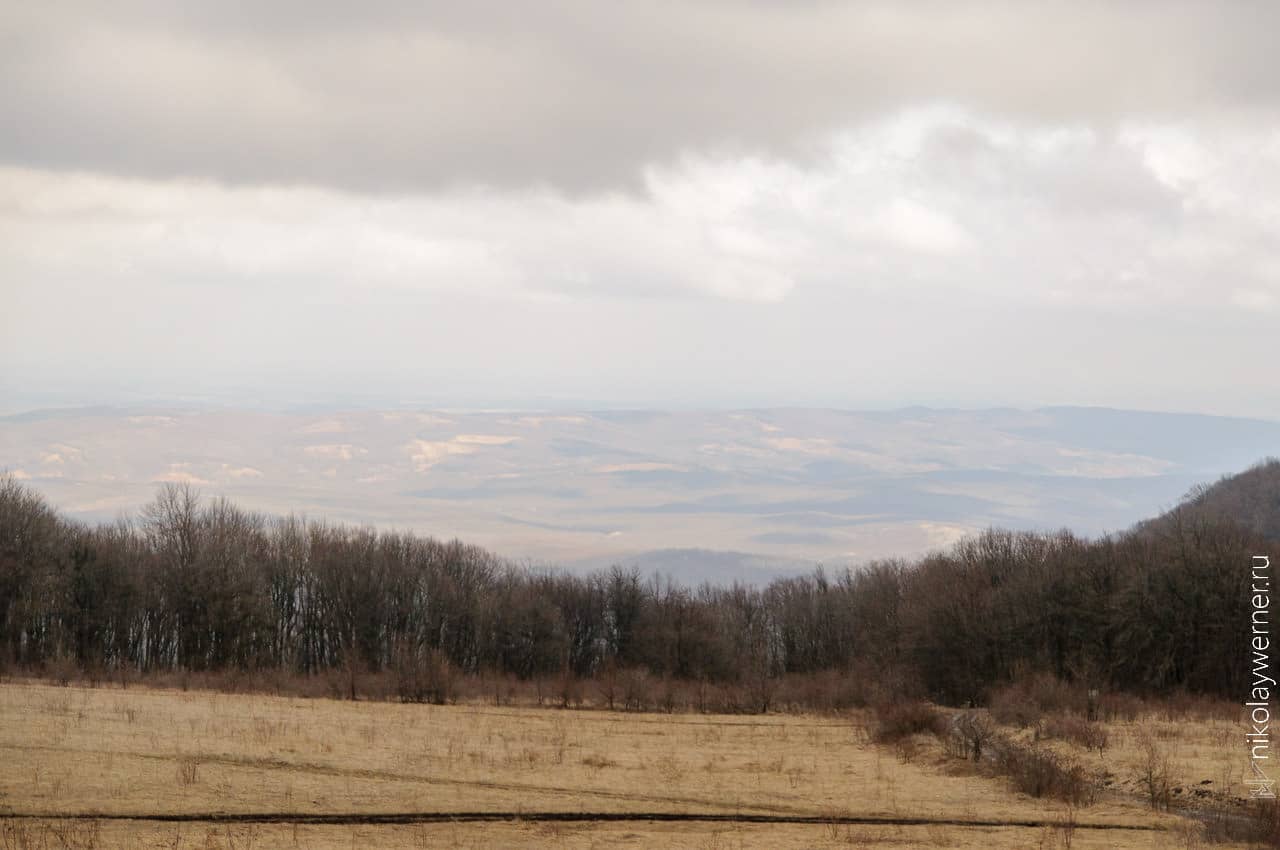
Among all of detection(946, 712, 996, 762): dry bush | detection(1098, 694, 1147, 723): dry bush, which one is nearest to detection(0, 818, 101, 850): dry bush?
detection(946, 712, 996, 762): dry bush

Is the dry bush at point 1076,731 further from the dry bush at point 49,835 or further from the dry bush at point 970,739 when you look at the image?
the dry bush at point 49,835

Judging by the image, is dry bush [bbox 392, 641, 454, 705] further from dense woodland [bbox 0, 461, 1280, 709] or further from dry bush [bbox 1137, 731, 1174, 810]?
dry bush [bbox 1137, 731, 1174, 810]

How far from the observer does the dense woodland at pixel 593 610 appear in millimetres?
72938

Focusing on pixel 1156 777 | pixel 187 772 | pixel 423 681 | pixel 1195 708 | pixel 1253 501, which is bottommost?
pixel 423 681

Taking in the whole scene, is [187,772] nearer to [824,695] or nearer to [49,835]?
[49,835]

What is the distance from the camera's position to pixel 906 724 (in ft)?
157

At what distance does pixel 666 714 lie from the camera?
60.5m

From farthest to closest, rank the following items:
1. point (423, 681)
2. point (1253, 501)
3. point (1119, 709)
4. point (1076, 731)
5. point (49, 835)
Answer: point (1253, 501)
point (423, 681)
point (1119, 709)
point (1076, 731)
point (49, 835)

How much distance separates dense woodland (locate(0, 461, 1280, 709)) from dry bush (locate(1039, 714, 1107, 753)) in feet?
65.6

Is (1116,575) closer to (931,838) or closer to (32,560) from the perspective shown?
(931,838)

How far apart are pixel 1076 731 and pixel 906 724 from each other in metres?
8.49

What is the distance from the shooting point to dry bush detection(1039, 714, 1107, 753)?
38.7 metres

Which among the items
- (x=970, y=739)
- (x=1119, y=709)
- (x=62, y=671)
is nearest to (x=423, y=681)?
(x=62, y=671)

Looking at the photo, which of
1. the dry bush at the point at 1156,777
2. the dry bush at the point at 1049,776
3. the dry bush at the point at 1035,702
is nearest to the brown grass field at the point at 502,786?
the dry bush at the point at 1156,777
